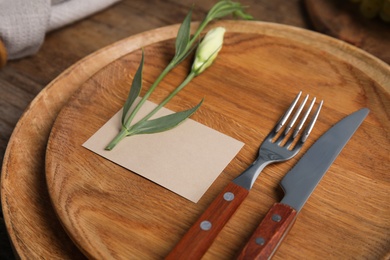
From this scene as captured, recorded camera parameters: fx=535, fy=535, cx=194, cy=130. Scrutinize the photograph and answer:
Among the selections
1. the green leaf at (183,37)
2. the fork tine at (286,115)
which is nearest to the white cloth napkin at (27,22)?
the green leaf at (183,37)

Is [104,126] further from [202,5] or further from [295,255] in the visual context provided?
[202,5]

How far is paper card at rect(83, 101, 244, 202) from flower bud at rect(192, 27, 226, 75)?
0.35 ft

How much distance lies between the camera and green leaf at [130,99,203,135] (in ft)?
2.33

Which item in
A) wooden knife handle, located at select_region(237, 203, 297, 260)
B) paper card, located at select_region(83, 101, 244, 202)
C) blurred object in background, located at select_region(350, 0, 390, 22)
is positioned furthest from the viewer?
blurred object in background, located at select_region(350, 0, 390, 22)

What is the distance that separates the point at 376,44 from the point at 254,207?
1.50 feet

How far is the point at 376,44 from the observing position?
36.8 inches

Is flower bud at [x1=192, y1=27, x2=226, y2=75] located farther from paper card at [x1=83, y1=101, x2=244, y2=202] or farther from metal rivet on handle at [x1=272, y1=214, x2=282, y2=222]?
metal rivet on handle at [x1=272, y1=214, x2=282, y2=222]

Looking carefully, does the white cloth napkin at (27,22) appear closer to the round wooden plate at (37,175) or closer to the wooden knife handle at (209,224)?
the round wooden plate at (37,175)

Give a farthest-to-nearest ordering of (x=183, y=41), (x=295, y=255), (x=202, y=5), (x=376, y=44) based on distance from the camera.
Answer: (x=202, y=5), (x=376, y=44), (x=183, y=41), (x=295, y=255)

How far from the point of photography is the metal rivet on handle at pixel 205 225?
570mm

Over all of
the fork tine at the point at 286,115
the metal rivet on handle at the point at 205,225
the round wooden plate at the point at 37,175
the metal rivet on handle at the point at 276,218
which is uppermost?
the fork tine at the point at 286,115

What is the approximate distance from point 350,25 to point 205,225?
22.4 inches

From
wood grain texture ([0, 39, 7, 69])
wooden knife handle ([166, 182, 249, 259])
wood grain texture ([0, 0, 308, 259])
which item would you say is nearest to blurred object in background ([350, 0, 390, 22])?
wood grain texture ([0, 0, 308, 259])

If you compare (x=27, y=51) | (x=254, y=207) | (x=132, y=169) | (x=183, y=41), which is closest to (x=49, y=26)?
(x=27, y=51)
